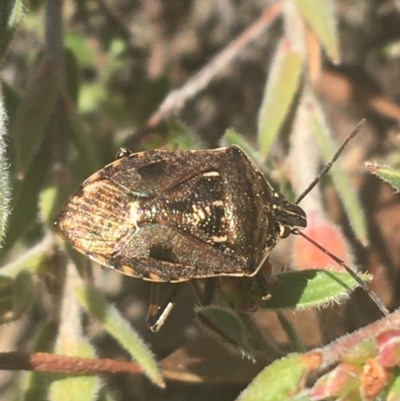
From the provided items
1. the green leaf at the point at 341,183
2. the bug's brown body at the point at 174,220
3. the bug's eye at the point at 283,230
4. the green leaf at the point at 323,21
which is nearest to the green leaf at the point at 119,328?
the bug's brown body at the point at 174,220

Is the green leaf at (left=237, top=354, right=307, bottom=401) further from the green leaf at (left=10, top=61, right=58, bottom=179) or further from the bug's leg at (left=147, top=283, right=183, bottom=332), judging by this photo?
the green leaf at (left=10, top=61, right=58, bottom=179)

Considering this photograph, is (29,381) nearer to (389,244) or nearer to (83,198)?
(83,198)

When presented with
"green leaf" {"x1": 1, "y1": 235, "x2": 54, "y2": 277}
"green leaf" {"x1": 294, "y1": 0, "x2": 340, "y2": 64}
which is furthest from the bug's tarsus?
"green leaf" {"x1": 294, "y1": 0, "x2": 340, "y2": 64}

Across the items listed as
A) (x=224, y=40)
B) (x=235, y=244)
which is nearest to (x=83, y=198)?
(x=235, y=244)

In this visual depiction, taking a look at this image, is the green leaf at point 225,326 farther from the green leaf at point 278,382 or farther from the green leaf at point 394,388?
the green leaf at point 394,388

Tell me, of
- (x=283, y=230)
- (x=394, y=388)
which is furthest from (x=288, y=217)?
(x=394, y=388)

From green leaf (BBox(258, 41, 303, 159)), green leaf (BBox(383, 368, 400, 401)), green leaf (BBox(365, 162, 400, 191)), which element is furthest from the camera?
green leaf (BBox(258, 41, 303, 159))

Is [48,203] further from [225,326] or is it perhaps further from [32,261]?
[225,326]
